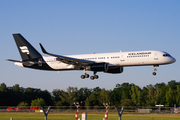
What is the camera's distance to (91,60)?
5559cm

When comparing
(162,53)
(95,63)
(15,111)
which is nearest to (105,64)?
(95,63)

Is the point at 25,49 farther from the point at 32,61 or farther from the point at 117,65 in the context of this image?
the point at 117,65

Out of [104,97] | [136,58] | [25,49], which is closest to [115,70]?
[136,58]

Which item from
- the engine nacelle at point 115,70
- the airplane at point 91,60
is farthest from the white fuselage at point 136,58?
the engine nacelle at point 115,70

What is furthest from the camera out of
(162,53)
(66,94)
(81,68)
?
(66,94)

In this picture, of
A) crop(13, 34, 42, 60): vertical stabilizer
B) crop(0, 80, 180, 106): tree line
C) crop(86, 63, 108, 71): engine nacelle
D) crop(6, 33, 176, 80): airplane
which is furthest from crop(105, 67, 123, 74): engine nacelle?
crop(0, 80, 180, 106): tree line

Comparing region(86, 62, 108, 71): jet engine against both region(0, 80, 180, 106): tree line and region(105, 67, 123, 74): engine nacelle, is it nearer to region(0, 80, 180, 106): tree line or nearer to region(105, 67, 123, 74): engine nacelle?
region(105, 67, 123, 74): engine nacelle

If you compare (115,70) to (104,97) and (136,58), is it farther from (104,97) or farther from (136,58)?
(104,97)

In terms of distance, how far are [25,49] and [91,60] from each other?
642 inches

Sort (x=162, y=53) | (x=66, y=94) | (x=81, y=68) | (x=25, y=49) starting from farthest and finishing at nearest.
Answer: (x=66, y=94)
(x=25, y=49)
(x=81, y=68)
(x=162, y=53)

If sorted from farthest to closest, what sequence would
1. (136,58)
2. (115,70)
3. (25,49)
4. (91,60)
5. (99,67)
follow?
(25,49)
(115,70)
(91,60)
(99,67)
(136,58)

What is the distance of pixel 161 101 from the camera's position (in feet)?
435

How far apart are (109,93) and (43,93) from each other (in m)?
33.4

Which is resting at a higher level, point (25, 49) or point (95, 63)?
point (25, 49)
